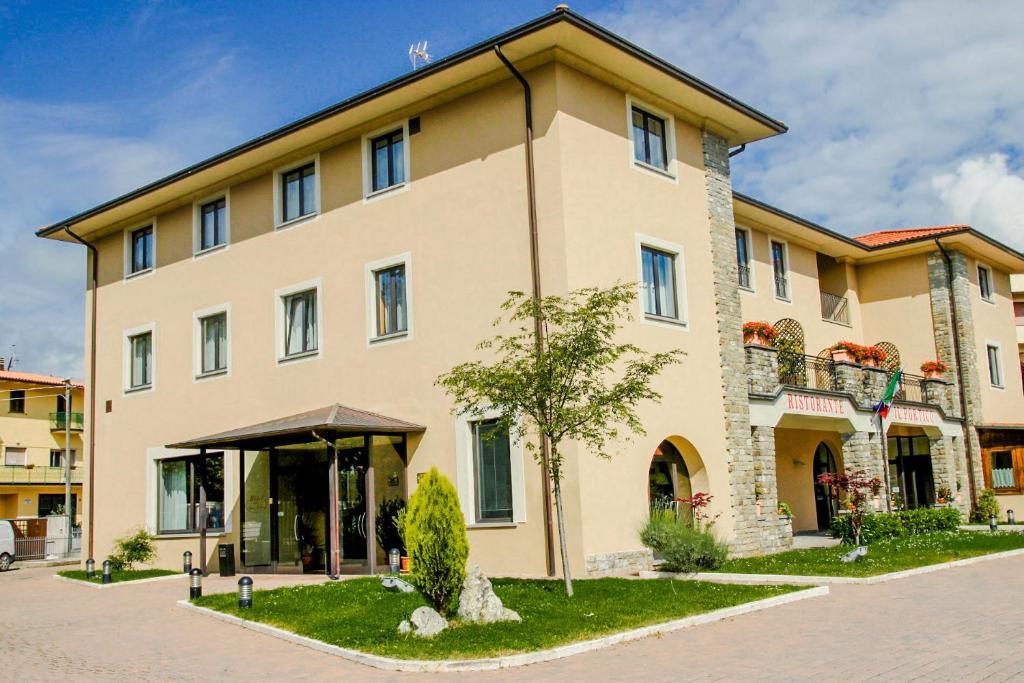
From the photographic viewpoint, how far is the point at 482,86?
18.0 meters

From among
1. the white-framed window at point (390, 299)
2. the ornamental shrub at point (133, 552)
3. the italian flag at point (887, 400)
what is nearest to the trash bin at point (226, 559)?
the ornamental shrub at point (133, 552)

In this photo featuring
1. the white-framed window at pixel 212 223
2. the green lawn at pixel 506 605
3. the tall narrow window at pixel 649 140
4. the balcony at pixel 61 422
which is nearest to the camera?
the green lawn at pixel 506 605

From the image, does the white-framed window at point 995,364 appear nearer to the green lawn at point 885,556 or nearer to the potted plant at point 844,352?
the potted plant at point 844,352

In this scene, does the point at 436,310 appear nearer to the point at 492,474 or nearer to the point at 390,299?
the point at 390,299

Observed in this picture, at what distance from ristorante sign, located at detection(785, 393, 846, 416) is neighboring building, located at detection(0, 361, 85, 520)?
147 feet

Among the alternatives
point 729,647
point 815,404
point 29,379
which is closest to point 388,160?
point 815,404

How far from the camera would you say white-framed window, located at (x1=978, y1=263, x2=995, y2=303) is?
31.4 meters

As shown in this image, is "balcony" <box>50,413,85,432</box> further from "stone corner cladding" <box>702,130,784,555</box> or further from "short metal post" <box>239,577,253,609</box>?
"short metal post" <box>239,577,253,609</box>

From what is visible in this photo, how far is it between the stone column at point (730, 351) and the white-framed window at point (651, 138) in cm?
127

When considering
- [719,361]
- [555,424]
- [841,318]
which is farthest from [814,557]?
[841,318]

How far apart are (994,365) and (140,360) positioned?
2549cm

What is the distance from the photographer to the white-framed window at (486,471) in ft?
55.4

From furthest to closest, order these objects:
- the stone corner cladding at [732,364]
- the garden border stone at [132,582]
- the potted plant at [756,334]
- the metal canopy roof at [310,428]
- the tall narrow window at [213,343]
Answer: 1. the tall narrow window at [213,343]
2. the potted plant at [756,334]
3. the garden border stone at [132,582]
4. the stone corner cladding at [732,364]
5. the metal canopy roof at [310,428]

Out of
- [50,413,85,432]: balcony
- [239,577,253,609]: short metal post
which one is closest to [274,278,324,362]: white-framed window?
[239,577,253,609]: short metal post
